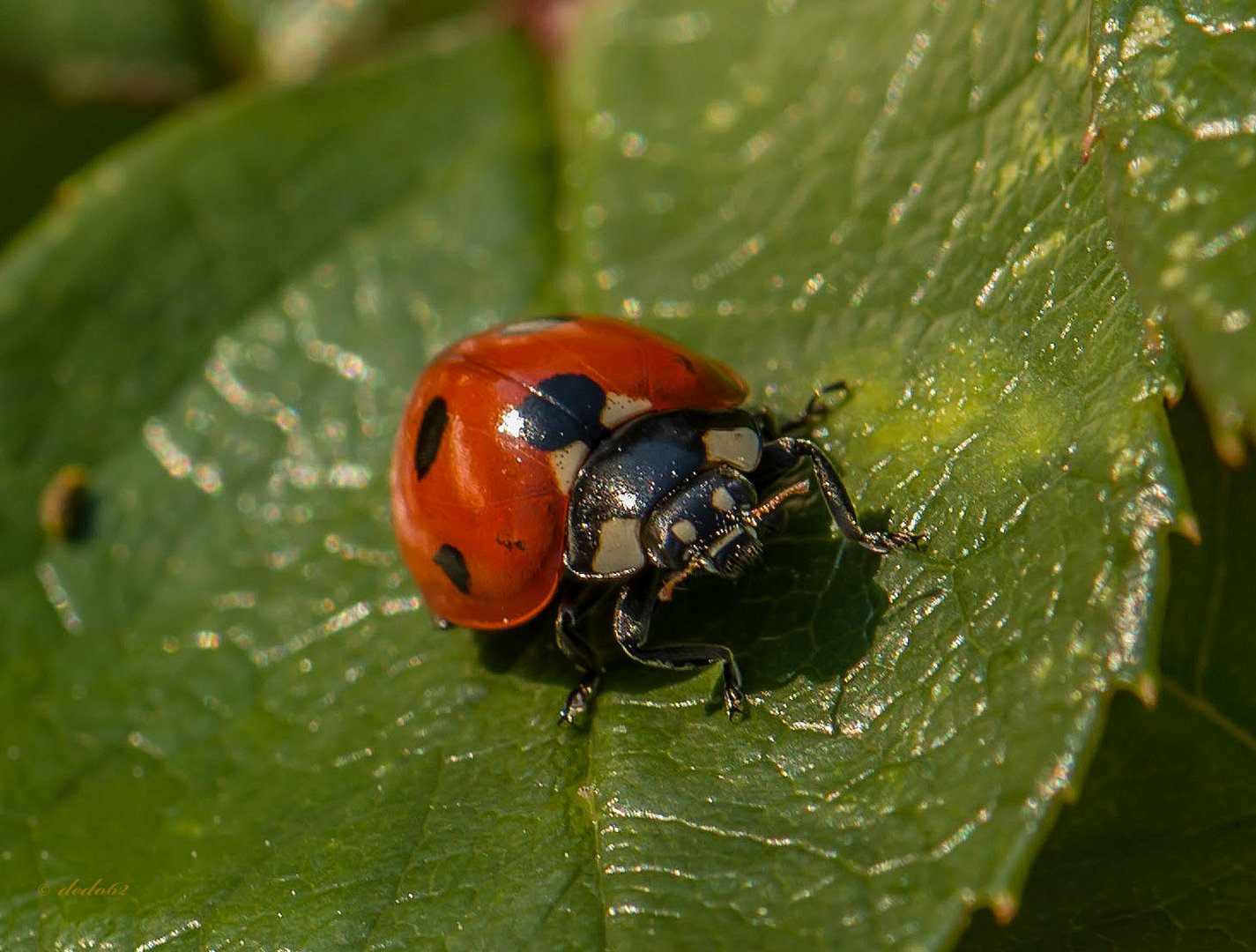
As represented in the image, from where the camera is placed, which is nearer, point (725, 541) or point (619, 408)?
point (725, 541)

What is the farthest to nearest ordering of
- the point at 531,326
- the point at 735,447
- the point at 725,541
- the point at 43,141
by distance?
the point at 43,141, the point at 531,326, the point at 735,447, the point at 725,541

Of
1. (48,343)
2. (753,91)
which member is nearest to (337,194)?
(48,343)

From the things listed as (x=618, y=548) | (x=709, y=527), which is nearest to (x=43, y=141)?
(x=618, y=548)

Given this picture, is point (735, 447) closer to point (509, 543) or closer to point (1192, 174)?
point (509, 543)

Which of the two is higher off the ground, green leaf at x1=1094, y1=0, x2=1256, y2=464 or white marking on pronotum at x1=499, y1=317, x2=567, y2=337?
green leaf at x1=1094, y1=0, x2=1256, y2=464

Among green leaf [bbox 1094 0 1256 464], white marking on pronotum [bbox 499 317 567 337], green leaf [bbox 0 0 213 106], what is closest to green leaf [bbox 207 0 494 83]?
green leaf [bbox 0 0 213 106]

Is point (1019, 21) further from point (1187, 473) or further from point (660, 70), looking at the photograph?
point (660, 70)

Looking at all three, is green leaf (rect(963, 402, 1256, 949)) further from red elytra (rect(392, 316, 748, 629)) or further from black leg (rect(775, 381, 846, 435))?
red elytra (rect(392, 316, 748, 629))
